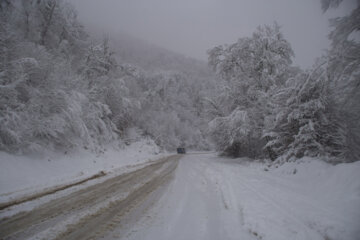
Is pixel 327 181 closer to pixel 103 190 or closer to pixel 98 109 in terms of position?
pixel 103 190

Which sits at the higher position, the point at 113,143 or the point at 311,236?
the point at 113,143

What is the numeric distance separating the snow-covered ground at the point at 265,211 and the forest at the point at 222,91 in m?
2.61

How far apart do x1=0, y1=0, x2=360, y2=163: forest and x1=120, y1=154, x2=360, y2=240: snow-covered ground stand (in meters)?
2.61

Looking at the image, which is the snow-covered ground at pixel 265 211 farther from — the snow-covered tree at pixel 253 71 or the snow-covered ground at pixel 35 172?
the snow-covered tree at pixel 253 71

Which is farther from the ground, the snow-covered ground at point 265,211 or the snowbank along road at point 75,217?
the snowbank along road at point 75,217

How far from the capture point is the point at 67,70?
39.8 feet

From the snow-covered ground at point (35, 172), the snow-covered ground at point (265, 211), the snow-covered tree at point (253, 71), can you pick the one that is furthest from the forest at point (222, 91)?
the snow-covered ground at point (265, 211)

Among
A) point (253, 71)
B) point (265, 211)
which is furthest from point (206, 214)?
point (253, 71)

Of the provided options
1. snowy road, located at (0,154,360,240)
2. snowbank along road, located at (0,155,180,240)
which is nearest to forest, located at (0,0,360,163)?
snowy road, located at (0,154,360,240)

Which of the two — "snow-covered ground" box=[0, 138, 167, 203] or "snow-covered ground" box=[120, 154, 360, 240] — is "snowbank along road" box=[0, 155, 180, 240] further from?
"snow-covered ground" box=[0, 138, 167, 203]

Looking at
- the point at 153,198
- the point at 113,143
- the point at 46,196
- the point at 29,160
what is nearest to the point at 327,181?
the point at 153,198

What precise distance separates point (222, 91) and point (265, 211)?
12.7m

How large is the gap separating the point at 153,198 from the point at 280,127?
25.3 ft

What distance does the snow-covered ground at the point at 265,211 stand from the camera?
2.91 meters
